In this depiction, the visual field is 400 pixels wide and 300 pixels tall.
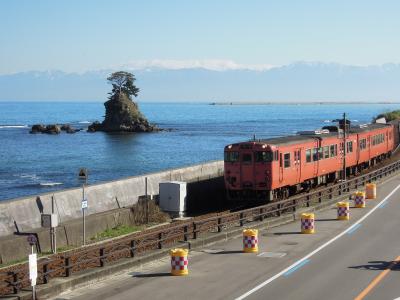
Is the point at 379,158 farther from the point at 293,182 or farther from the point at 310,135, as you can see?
the point at 293,182

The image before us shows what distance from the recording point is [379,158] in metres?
55.6

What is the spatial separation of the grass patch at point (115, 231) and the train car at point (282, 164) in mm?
6872

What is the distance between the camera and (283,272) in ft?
55.3

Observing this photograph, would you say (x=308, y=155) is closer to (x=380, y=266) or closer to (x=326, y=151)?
(x=326, y=151)

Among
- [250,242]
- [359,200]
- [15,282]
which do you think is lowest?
[359,200]

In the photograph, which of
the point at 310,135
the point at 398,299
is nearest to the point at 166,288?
the point at 398,299

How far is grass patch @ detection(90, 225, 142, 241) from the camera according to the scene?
24.8m

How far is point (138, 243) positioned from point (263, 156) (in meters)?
11.3

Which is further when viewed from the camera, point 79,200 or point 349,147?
point 349,147

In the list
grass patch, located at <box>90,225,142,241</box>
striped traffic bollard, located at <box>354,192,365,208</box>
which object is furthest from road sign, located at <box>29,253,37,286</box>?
striped traffic bollard, located at <box>354,192,365,208</box>

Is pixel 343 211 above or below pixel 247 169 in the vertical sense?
below

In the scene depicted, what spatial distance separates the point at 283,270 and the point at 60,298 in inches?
235

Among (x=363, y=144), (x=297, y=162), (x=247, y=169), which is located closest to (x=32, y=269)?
(x=247, y=169)

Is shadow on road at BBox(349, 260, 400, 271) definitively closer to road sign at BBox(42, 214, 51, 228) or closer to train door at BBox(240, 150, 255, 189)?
road sign at BBox(42, 214, 51, 228)
